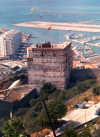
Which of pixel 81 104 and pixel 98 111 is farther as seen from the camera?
pixel 81 104

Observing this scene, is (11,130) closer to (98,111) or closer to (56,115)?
(56,115)

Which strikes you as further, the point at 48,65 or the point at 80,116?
the point at 48,65

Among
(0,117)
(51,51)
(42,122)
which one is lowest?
(0,117)

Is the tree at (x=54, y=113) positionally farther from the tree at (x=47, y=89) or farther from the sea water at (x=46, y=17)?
the sea water at (x=46, y=17)

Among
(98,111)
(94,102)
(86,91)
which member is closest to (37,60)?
(86,91)

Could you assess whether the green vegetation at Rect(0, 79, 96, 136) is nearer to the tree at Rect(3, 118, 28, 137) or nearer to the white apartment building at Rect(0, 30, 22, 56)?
the tree at Rect(3, 118, 28, 137)

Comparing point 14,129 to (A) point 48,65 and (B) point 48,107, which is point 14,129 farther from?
(A) point 48,65

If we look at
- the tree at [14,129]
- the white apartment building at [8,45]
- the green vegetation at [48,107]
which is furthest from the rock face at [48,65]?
the white apartment building at [8,45]

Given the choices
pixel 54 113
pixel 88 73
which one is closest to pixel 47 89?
pixel 88 73
